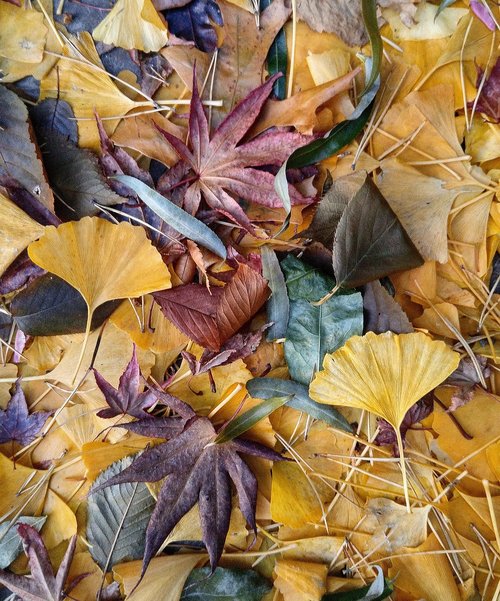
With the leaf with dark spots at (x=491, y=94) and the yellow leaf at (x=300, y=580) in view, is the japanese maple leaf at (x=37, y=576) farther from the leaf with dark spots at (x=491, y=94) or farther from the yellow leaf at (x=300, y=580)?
the leaf with dark spots at (x=491, y=94)

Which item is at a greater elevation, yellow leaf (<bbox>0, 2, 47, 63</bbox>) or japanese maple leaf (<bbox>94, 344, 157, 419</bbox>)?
yellow leaf (<bbox>0, 2, 47, 63</bbox>)

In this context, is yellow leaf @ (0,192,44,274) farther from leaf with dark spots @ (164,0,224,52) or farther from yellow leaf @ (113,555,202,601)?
yellow leaf @ (113,555,202,601)


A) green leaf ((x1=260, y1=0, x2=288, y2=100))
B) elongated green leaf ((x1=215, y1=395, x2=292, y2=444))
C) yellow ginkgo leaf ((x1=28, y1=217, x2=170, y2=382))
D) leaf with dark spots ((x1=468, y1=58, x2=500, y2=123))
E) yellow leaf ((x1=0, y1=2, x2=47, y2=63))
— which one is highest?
yellow leaf ((x1=0, y1=2, x2=47, y2=63))

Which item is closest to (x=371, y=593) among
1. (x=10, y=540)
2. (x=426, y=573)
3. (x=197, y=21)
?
(x=426, y=573)

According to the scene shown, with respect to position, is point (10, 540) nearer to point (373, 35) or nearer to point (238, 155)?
point (238, 155)

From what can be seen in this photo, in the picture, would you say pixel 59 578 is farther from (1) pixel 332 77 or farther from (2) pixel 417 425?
(1) pixel 332 77

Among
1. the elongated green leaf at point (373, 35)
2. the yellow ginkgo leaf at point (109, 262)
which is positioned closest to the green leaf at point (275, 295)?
the yellow ginkgo leaf at point (109, 262)

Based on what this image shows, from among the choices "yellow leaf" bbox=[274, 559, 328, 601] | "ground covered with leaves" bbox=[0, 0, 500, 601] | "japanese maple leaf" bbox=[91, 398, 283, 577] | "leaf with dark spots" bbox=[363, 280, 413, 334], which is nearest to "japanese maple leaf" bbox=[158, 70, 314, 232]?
"ground covered with leaves" bbox=[0, 0, 500, 601]
